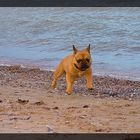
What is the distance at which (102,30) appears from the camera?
24250 millimetres

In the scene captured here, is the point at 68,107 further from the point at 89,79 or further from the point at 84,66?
the point at 89,79

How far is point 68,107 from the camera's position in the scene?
7.78 metres

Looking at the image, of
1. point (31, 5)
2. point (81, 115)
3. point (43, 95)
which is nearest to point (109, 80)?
point (43, 95)

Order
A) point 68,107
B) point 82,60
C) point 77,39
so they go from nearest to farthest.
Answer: point 68,107, point 82,60, point 77,39

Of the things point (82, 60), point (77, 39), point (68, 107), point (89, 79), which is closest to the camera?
point (68, 107)

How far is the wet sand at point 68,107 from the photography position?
20.2ft

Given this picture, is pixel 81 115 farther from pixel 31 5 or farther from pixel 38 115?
pixel 31 5

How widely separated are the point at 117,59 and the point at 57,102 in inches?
310

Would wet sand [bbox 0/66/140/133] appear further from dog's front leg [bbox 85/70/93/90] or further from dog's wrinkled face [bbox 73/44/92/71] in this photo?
dog's wrinkled face [bbox 73/44/92/71]

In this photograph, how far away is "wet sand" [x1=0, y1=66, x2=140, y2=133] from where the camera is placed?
6.15 m

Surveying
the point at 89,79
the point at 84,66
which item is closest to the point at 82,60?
the point at 84,66

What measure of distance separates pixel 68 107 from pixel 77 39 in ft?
46.8

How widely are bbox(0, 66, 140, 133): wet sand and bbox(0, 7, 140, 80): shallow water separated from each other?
4.56 ft

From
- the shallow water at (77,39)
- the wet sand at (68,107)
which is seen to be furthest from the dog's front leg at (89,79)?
the shallow water at (77,39)
